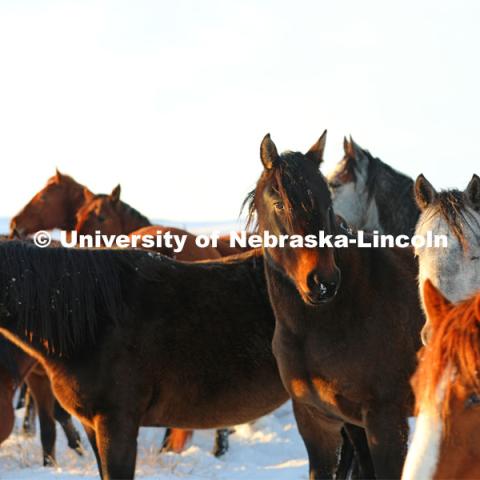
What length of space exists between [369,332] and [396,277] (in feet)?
1.30

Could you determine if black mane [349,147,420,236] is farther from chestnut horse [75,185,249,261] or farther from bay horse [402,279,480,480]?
bay horse [402,279,480,480]

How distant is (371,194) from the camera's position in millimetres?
8477

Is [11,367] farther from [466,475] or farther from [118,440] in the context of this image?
[466,475]

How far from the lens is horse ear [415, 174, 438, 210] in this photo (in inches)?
179

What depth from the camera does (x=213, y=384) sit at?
17.7 feet

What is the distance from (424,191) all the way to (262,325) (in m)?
1.43

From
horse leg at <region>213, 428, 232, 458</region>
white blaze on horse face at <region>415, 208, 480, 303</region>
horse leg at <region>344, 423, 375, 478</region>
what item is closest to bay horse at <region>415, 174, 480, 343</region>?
white blaze on horse face at <region>415, 208, 480, 303</region>

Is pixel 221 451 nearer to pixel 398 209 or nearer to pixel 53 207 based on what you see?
pixel 398 209

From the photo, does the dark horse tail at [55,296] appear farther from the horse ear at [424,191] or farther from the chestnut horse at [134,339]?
the horse ear at [424,191]

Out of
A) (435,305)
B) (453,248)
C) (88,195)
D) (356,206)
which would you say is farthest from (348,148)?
(435,305)

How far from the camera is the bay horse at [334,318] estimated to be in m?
4.55

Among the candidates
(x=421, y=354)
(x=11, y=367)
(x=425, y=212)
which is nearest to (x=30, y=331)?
(x=11, y=367)

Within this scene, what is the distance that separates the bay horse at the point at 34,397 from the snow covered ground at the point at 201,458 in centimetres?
18

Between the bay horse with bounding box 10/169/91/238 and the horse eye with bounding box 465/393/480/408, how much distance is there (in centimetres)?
972
